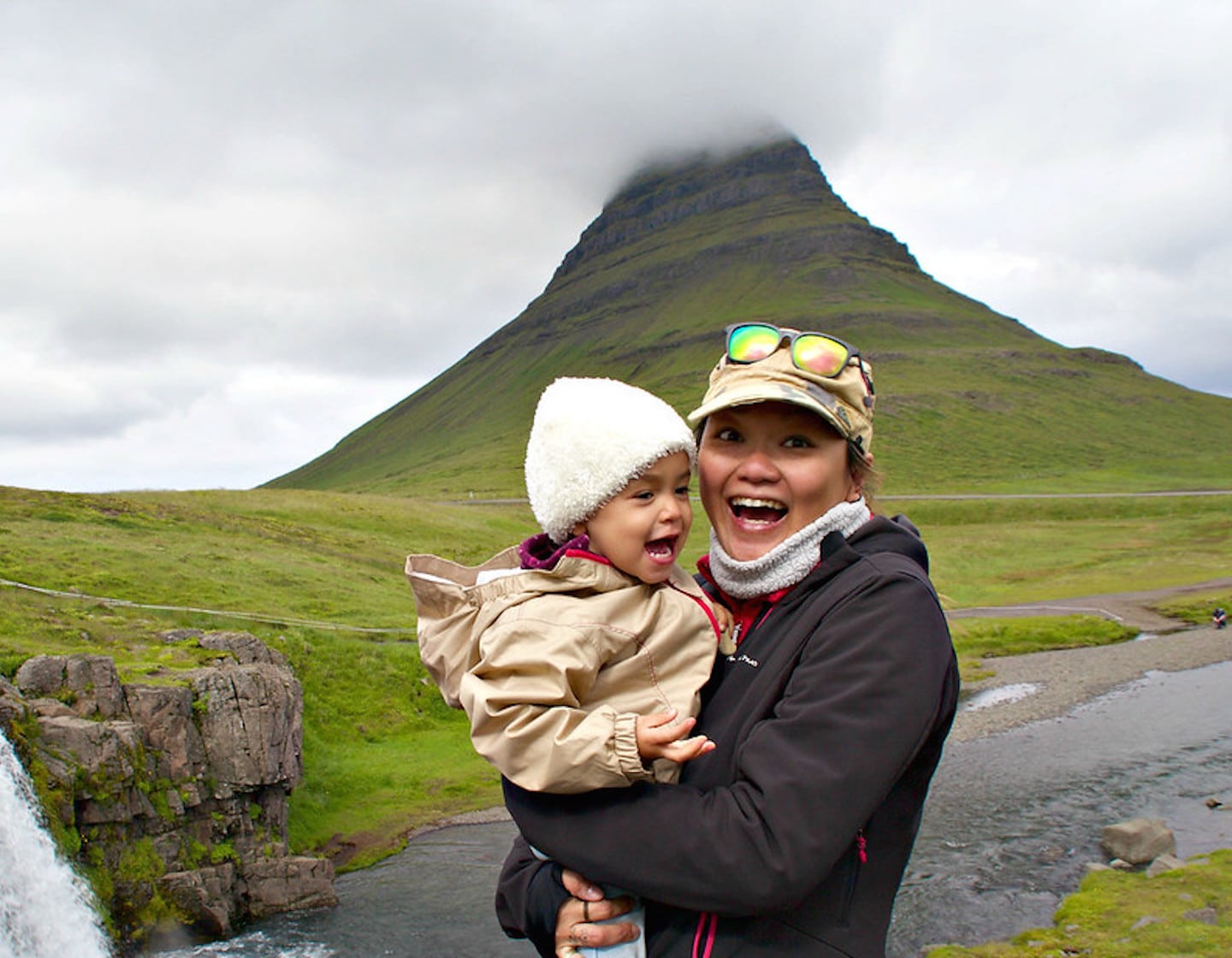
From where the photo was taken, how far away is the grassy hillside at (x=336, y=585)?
31.2m

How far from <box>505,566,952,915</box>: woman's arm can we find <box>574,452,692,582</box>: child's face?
92cm

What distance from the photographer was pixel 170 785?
22078 millimetres

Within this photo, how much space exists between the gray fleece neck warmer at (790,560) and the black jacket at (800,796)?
13 cm

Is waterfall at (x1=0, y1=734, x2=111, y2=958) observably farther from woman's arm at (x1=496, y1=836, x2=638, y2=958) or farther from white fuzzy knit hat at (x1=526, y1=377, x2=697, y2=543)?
white fuzzy knit hat at (x1=526, y1=377, x2=697, y2=543)

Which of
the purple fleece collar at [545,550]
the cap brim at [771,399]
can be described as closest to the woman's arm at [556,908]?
the purple fleece collar at [545,550]

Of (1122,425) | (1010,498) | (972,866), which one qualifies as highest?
(1122,425)

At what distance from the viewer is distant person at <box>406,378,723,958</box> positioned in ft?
11.1

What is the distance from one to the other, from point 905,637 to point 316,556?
2232 inches

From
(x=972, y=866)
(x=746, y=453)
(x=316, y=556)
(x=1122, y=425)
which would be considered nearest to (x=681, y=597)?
(x=746, y=453)

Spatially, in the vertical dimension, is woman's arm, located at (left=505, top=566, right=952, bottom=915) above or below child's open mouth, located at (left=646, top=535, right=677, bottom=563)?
below

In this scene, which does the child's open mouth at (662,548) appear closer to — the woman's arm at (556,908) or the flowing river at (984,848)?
the woman's arm at (556,908)

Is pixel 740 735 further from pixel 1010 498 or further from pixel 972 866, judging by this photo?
pixel 1010 498

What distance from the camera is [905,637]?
329cm

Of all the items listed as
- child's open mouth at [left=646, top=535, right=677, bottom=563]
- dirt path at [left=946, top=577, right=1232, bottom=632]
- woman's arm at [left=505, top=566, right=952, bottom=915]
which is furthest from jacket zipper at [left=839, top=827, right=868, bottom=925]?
dirt path at [left=946, top=577, right=1232, bottom=632]
